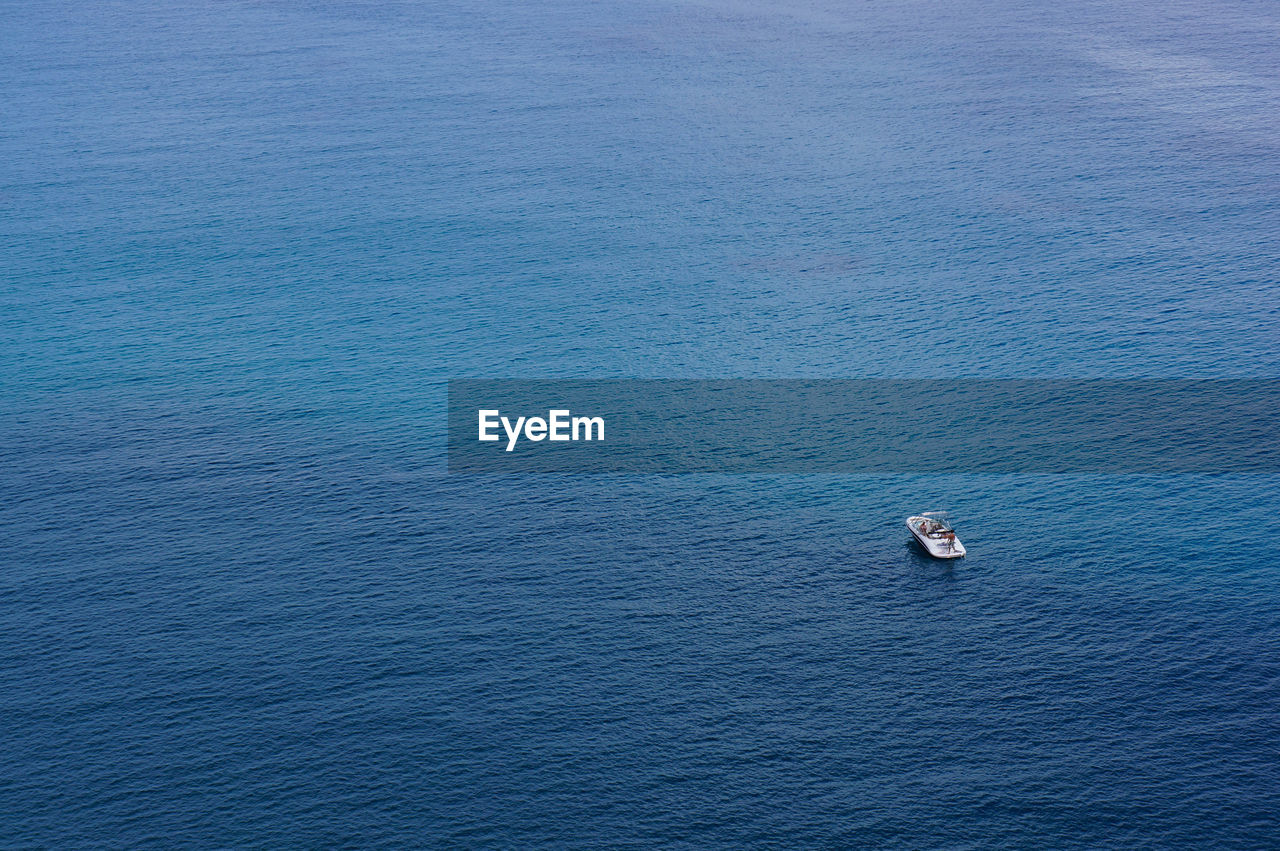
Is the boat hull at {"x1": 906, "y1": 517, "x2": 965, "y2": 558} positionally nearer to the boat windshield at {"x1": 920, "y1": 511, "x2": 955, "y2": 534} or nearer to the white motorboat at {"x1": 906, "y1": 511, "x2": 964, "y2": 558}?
the white motorboat at {"x1": 906, "y1": 511, "x2": 964, "y2": 558}

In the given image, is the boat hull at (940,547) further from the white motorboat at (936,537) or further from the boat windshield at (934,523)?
the boat windshield at (934,523)

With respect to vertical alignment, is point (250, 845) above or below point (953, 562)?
below

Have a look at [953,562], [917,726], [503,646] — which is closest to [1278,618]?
[953,562]

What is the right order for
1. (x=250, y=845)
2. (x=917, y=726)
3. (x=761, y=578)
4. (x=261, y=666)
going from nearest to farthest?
(x=250, y=845), (x=917, y=726), (x=261, y=666), (x=761, y=578)

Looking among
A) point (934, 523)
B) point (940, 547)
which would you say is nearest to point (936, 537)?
point (940, 547)

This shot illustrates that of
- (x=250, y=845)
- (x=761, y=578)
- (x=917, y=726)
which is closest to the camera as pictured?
(x=250, y=845)

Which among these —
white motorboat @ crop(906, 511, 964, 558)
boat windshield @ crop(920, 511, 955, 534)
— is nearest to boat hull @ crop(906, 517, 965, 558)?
white motorboat @ crop(906, 511, 964, 558)

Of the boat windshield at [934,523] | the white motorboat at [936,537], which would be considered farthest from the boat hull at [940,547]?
the boat windshield at [934,523]

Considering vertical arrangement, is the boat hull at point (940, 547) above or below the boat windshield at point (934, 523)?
below

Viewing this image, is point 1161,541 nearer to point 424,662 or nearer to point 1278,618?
point 1278,618
